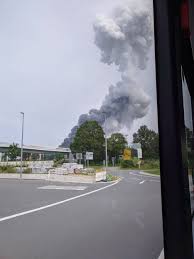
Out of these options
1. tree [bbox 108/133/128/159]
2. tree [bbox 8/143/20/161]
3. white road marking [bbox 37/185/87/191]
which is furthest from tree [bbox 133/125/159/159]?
tree [bbox 8/143/20/161]

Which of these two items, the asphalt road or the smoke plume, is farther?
the smoke plume

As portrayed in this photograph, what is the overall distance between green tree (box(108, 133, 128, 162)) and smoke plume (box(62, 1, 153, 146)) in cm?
4

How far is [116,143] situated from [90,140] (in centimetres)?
14

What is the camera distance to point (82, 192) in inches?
56.1

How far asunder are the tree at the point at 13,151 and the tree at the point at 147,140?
60 centimetres

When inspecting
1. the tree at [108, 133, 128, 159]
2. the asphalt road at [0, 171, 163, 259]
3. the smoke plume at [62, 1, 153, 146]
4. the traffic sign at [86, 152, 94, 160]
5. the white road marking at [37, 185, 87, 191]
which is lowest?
the asphalt road at [0, 171, 163, 259]

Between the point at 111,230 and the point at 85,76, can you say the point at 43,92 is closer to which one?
the point at 85,76

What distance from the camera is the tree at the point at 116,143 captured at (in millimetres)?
1430

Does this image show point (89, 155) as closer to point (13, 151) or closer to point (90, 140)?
point (90, 140)

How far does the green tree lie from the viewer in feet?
4.69

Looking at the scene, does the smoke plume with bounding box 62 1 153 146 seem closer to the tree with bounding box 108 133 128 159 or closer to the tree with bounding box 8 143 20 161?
the tree with bounding box 108 133 128 159

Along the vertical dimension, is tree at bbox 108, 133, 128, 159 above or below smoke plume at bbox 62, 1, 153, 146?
below

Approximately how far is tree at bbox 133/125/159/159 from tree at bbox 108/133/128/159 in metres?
0.06

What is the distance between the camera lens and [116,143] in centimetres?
143
